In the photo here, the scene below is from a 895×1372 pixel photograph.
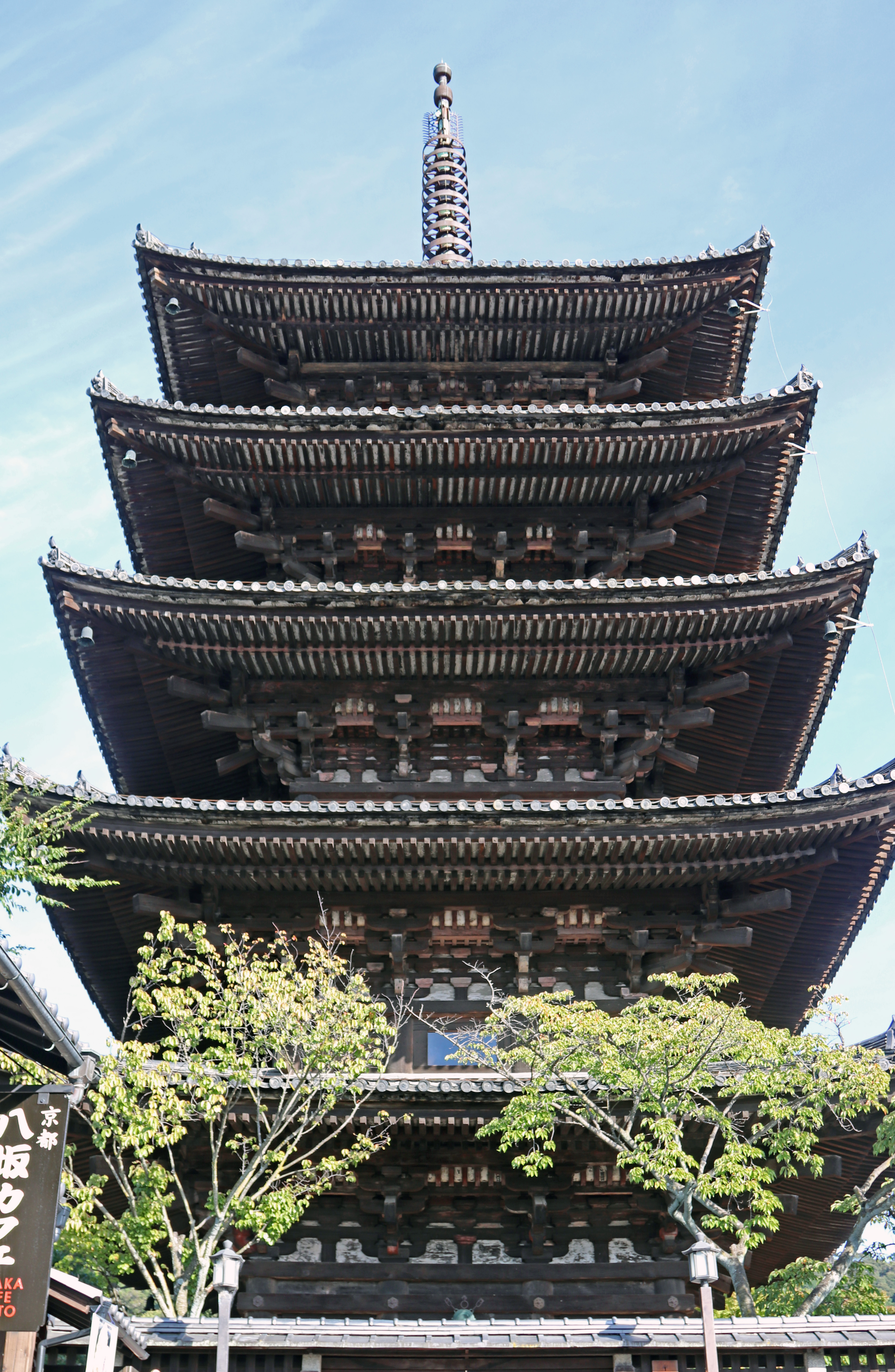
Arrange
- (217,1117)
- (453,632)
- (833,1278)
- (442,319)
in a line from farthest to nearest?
(442,319) → (453,632) → (217,1117) → (833,1278)

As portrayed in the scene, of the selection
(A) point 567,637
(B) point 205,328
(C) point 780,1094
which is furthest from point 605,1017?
(B) point 205,328

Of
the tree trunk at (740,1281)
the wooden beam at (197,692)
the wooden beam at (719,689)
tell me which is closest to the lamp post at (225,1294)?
the tree trunk at (740,1281)

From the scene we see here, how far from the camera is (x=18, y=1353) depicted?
10219 mm

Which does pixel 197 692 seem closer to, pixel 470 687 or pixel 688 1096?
pixel 470 687

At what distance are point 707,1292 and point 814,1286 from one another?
739 centimetres

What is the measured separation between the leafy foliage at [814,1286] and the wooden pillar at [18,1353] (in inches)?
431

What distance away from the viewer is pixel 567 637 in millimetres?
20172

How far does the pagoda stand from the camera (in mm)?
16219

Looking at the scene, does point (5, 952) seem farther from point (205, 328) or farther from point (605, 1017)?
point (205, 328)

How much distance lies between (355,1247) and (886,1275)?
6117cm

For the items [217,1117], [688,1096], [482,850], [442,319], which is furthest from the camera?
[442,319]

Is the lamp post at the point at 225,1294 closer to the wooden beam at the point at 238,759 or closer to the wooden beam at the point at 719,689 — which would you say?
the wooden beam at the point at 238,759

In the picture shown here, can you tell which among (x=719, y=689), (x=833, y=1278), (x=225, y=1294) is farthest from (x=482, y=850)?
(x=225, y=1294)

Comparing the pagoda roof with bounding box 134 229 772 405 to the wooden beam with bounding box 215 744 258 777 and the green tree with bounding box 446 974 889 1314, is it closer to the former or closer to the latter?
the wooden beam with bounding box 215 744 258 777
